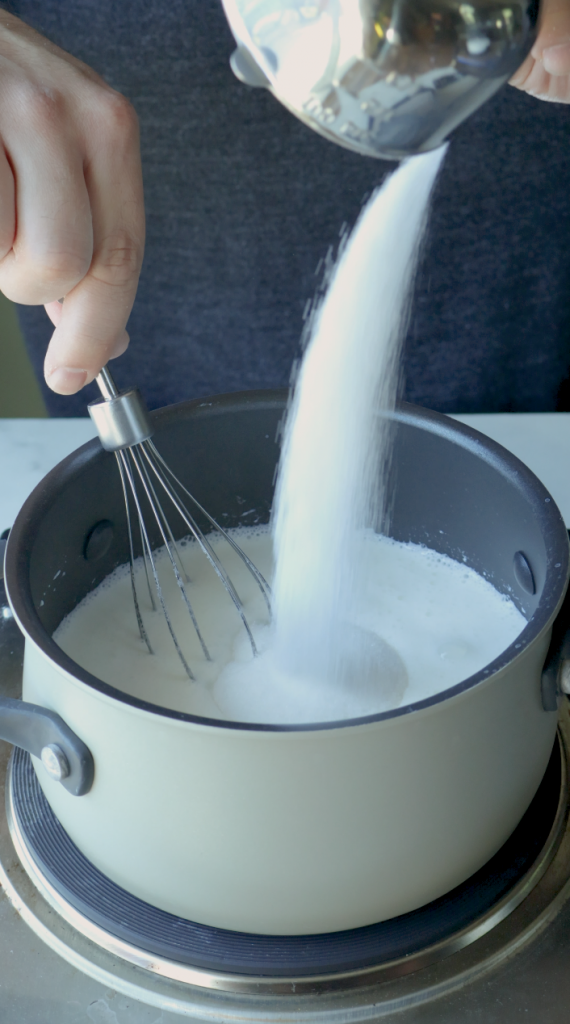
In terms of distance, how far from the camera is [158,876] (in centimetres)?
47

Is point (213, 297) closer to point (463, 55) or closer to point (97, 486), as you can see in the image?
point (97, 486)

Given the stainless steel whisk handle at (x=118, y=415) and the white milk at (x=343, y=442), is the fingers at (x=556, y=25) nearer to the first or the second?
the white milk at (x=343, y=442)

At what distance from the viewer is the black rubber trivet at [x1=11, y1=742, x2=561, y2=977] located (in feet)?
1.59

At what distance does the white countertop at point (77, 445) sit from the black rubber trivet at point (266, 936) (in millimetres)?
388

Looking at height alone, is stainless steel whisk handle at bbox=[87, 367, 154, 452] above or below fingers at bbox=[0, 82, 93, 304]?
below

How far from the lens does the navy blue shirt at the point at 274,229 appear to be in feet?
2.85

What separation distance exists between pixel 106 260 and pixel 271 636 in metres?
0.30

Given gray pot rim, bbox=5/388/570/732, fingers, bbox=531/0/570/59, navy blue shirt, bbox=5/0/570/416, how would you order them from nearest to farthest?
1. gray pot rim, bbox=5/388/570/732
2. fingers, bbox=531/0/570/59
3. navy blue shirt, bbox=5/0/570/416

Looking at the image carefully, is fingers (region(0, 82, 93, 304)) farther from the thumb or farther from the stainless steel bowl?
the thumb

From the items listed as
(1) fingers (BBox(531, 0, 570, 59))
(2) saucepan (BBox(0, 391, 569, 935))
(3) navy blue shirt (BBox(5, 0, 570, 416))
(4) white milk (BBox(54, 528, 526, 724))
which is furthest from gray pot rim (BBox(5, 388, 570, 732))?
(3) navy blue shirt (BBox(5, 0, 570, 416))

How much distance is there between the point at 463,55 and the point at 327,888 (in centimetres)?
38

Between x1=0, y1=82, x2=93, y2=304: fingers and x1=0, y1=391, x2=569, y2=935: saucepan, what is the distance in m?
0.16

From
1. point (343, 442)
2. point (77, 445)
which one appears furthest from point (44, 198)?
point (77, 445)

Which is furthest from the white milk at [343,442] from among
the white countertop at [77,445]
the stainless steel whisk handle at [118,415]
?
the white countertop at [77,445]
